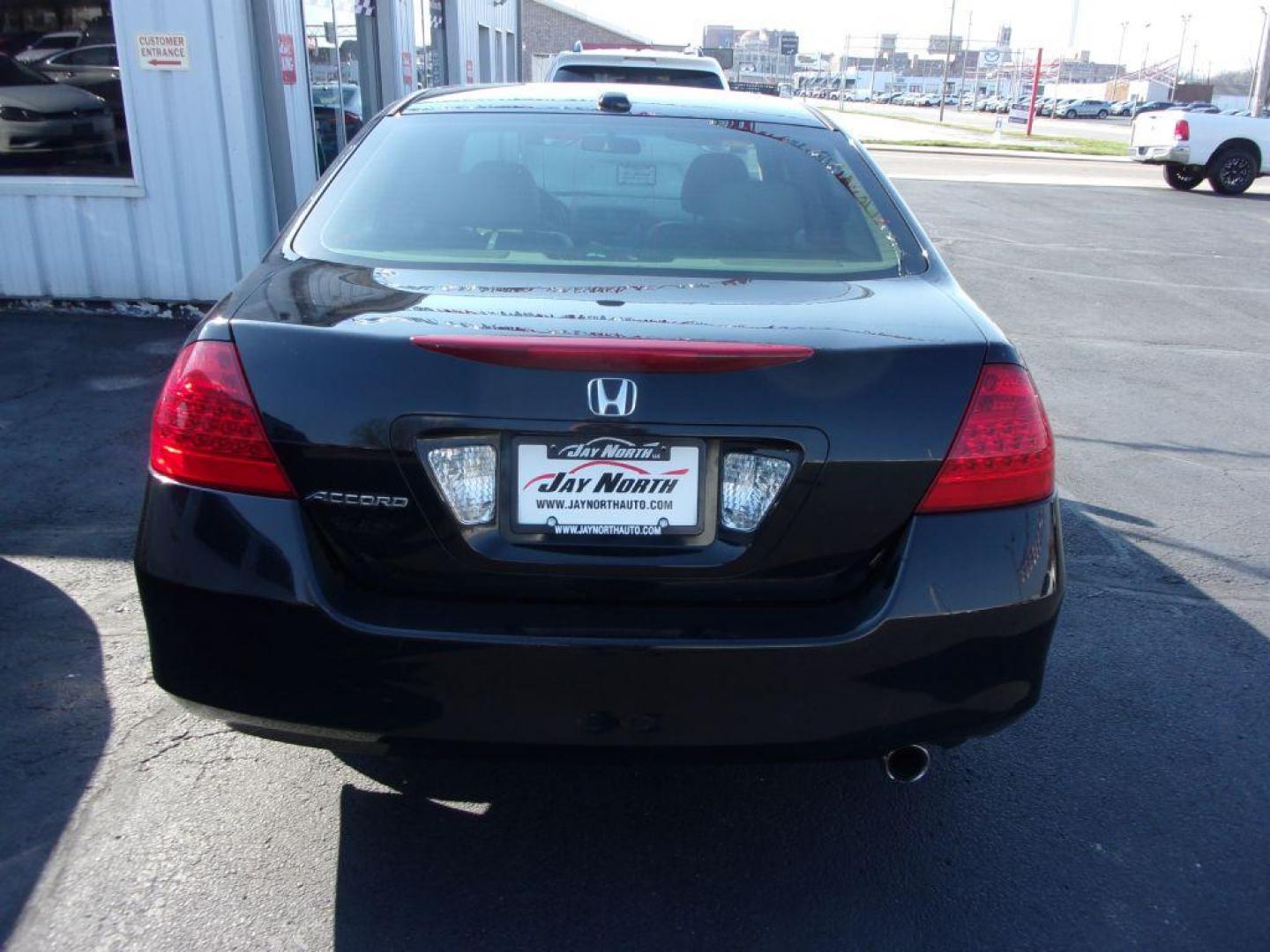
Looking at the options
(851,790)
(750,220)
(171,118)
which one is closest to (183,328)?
(171,118)

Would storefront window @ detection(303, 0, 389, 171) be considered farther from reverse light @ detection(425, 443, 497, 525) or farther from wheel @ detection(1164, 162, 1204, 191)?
wheel @ detection(1164, 162, 1204, 191)

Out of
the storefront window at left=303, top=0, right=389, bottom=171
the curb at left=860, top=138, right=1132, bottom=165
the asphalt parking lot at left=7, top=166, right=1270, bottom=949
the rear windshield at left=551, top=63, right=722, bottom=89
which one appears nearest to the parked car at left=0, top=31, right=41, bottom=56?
the storefront window at left=303, top=0, right=389, bottom=171

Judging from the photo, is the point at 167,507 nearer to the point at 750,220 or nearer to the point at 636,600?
the point at 636,600

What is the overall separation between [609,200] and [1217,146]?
70.9 ft

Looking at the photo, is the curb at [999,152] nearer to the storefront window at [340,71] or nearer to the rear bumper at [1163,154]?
the rear bumper at [1163,154]

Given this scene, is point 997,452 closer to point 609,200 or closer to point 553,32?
point 609,200

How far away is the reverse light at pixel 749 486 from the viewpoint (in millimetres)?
2236

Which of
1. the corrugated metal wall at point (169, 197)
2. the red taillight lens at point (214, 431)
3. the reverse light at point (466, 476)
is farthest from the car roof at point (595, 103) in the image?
the corrugated metal wall at point (169, 197)

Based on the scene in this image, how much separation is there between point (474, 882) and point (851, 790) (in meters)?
1.01

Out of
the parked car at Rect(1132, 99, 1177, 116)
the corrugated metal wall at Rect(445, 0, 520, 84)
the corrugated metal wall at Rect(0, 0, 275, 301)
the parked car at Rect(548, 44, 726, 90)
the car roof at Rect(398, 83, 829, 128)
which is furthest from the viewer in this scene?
the parked car at Rect(1132, 99, 1177, 116)

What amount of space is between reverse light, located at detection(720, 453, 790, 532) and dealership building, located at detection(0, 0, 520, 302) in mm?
6670

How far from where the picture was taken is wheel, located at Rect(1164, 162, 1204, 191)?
22.1m

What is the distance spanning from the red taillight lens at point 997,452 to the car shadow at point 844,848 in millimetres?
733

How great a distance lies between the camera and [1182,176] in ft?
73.4
